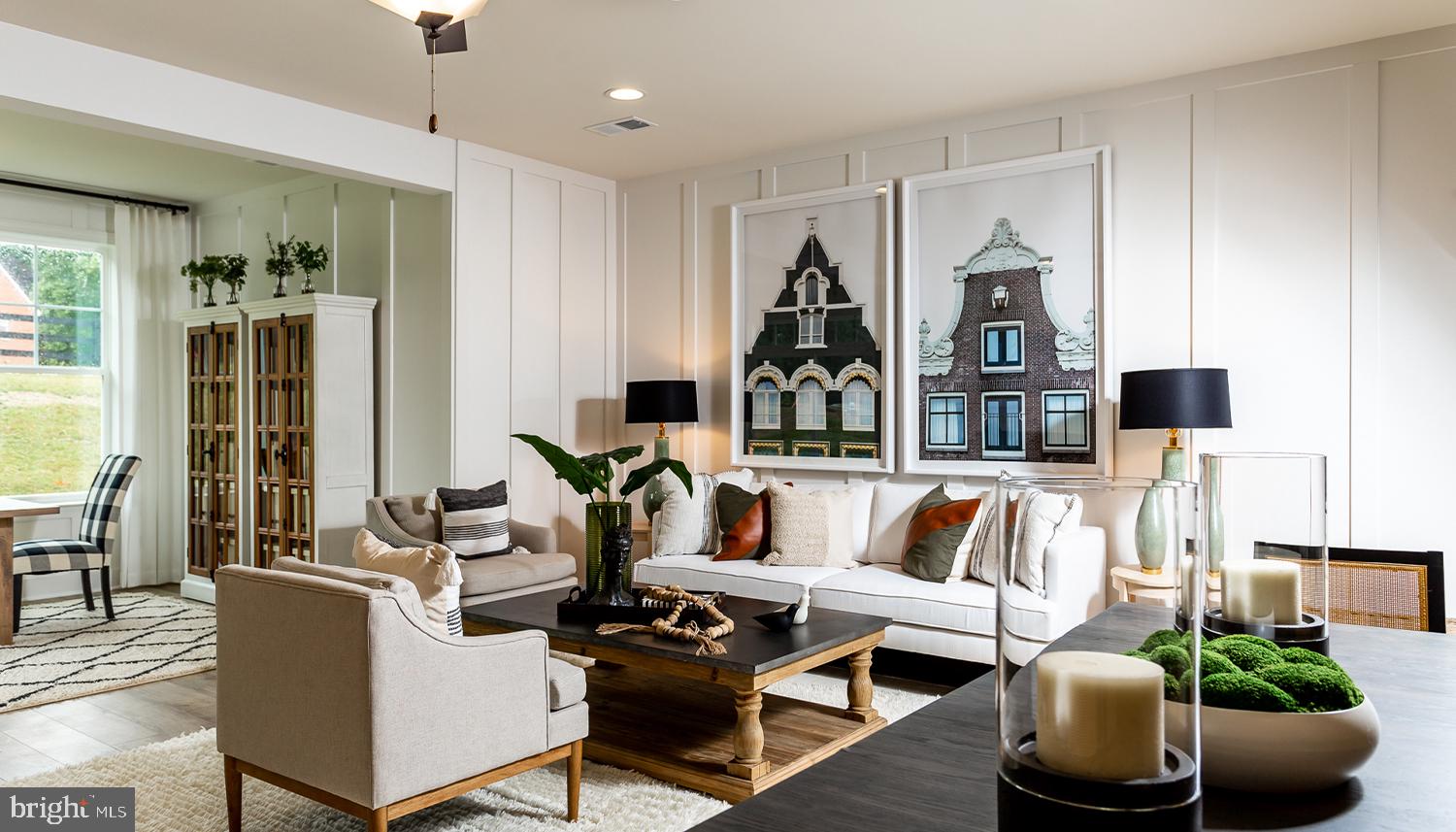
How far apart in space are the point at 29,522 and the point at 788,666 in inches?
232

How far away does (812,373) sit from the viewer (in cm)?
550

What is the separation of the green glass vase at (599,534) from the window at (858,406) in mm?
1992

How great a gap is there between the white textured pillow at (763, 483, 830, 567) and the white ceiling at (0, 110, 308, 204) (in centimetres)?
385

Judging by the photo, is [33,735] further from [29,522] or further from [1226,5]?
[1226,5]

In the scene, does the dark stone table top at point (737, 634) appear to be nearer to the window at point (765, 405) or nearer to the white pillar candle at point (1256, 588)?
the window at point (765, 405)

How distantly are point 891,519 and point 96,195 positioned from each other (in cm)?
604

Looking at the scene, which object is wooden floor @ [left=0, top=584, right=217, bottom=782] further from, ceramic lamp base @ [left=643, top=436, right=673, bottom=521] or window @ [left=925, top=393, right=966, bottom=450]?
window @ [left=925, top=393, right=966, bottom=450]

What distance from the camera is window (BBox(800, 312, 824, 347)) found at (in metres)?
5.47

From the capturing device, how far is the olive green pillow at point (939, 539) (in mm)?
4293

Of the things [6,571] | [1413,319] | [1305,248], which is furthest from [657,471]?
[6,571]

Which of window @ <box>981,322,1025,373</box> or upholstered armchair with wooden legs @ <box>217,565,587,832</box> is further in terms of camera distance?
window @ <box>981,322,1025,373</box>

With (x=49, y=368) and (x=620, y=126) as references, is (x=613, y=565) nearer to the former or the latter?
(x=620, y=126)

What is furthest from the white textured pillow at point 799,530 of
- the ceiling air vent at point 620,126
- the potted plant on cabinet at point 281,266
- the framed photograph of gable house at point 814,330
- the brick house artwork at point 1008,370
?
the potted plant on cabinet at point 281,266

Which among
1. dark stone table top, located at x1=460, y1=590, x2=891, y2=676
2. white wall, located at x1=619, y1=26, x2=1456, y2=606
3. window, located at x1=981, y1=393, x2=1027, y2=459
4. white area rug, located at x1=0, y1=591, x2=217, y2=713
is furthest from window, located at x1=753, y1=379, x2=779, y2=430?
white area rug, located at x1=0, y1=591, x2=217, y2=713
